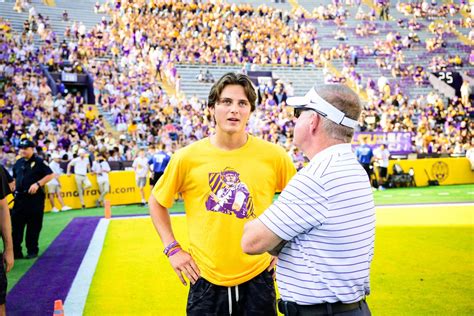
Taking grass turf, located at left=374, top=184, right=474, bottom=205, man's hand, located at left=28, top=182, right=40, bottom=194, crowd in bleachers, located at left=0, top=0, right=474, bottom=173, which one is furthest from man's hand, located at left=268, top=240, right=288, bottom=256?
crowd in bleachers, located at left=0, top=0, right=474, bottom=173

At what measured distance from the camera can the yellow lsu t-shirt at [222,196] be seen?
317 centimetres

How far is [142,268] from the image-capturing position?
8.23m

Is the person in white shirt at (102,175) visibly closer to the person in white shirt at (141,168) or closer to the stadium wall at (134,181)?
the stadium wall at (134,181)

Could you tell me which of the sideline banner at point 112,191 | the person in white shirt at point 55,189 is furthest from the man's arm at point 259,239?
the sideline banner at point 112,191

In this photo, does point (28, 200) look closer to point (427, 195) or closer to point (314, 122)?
point (314, 122)

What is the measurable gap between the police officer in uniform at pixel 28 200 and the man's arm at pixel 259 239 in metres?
7.84

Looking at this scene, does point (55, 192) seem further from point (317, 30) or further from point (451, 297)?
point (317, 30)

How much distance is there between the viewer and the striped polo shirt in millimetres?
2258

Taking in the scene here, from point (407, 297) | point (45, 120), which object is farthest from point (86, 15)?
point (407, 297)

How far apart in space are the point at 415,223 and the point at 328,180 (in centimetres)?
1051

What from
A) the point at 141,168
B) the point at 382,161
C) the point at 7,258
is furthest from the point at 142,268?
the point at 382,161

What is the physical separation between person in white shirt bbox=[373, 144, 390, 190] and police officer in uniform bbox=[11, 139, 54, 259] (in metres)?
14.7

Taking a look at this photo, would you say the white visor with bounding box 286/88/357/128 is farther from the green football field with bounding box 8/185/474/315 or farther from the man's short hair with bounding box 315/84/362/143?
the green football field with bounding box 8/185/474/315

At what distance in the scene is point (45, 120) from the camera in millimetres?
21047
